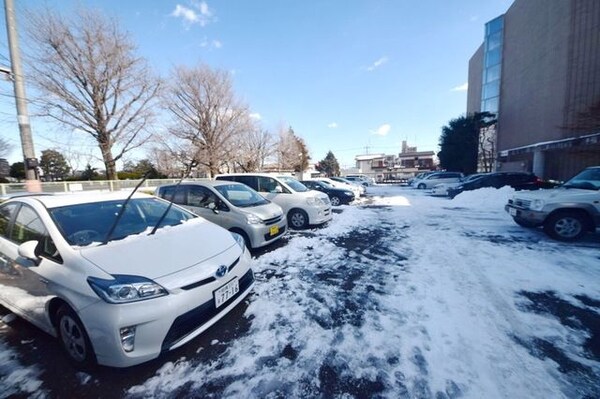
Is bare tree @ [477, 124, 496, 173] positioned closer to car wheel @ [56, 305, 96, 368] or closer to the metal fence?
the metal fence

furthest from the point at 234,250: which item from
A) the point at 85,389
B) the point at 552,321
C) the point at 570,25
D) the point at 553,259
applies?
the point at 570,25

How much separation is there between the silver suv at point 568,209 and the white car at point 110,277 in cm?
645

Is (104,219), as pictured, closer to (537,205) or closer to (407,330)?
(407,330)

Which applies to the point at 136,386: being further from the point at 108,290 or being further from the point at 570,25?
the point at 570,25

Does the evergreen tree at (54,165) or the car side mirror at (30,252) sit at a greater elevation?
the evergreen tree at (54,165)

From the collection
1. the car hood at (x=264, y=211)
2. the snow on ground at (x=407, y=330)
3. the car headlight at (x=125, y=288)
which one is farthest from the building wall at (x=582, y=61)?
the car headlight at (x=125, y=288)

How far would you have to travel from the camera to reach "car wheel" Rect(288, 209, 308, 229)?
7115 mm

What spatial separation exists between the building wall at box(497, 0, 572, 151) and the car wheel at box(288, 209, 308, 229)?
63.2 ft

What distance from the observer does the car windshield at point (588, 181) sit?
5328 mm

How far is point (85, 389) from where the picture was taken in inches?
76.9

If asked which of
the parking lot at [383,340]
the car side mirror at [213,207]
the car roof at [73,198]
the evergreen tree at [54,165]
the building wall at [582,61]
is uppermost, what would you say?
the building wall at [582,61]

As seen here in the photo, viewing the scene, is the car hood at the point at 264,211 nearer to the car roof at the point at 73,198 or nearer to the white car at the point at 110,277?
the white car at the point at 110,277

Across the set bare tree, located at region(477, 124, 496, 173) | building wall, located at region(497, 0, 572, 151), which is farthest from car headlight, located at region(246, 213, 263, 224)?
bare tree, located at region(477, 124, 496, 173)

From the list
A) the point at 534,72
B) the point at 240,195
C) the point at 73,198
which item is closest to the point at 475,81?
the point at 534,72
